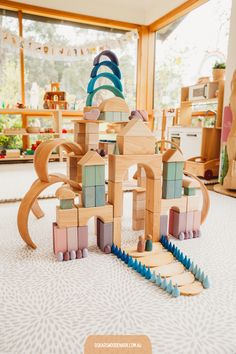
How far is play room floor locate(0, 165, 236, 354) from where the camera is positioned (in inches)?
30.2

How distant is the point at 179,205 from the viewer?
4.76 feet

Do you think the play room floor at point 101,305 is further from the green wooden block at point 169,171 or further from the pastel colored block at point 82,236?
the green wooden block at point 169,171

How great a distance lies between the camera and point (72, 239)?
125 centimetres

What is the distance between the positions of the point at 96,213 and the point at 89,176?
0.54ft

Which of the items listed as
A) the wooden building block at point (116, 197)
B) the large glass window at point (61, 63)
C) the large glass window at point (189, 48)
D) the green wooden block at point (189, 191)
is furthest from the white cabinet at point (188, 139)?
the wooden building block at point (116, 197)

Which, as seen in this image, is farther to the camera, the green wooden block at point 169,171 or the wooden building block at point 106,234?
the green wooden block at point 169,171

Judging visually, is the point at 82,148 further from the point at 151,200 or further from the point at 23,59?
the point at 23,59

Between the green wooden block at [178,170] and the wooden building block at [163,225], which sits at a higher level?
the green wooden block at [178,170]

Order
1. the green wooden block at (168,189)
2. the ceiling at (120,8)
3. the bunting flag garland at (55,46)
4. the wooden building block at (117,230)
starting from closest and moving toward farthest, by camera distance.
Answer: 1. the wooden building block at (117,230)
2. the green wooden block at (168,189)
3. the bunting flag garland at (55,46)
4. the ceiling at (120,8)

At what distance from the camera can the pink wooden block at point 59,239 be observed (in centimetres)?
122

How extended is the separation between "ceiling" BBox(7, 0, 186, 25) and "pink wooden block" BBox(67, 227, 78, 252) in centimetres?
407

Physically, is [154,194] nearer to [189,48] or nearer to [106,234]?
[106,234]

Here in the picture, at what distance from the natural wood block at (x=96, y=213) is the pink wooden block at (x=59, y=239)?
0.28ft

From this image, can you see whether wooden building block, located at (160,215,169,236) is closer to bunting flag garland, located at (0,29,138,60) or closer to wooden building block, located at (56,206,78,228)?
wooden building block, located at (56,206,78,228)
